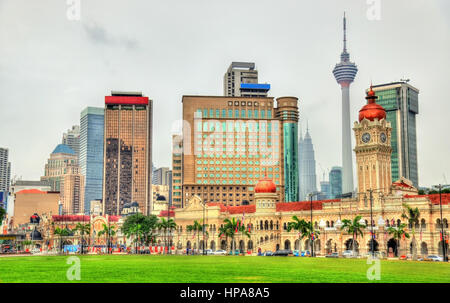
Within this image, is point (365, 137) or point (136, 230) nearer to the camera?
point (365, 137)

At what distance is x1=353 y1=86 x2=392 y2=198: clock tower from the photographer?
448 ft

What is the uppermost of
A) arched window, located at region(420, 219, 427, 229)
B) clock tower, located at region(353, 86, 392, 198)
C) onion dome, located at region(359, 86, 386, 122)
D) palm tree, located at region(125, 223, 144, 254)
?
onion dome, located at region(359, 86, 386, 122)

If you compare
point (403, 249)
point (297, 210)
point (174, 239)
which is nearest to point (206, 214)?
point (174, 239)

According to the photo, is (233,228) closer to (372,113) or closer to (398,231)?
(372,113)

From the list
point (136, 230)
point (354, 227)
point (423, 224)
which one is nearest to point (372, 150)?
point (423, 224)

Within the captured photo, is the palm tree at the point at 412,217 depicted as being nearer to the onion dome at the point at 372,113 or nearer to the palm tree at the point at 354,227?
the palm tree at the point at 354,227

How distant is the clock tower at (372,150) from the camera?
448 feet

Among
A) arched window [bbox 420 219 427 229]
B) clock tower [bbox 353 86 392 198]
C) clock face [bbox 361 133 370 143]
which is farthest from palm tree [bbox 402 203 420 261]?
clock face [bbox 361 133 370 143]

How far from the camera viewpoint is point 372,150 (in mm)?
137500

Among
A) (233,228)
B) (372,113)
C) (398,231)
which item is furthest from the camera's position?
(233,228)

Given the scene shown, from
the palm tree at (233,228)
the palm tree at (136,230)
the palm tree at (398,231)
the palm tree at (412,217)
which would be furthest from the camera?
the palm tree at (136,230)

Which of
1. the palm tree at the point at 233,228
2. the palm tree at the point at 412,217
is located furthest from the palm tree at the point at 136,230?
the palm tree at the point at 412,217

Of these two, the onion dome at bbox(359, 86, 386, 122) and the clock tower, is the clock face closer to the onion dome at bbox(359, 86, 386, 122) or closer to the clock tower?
the clock tower
